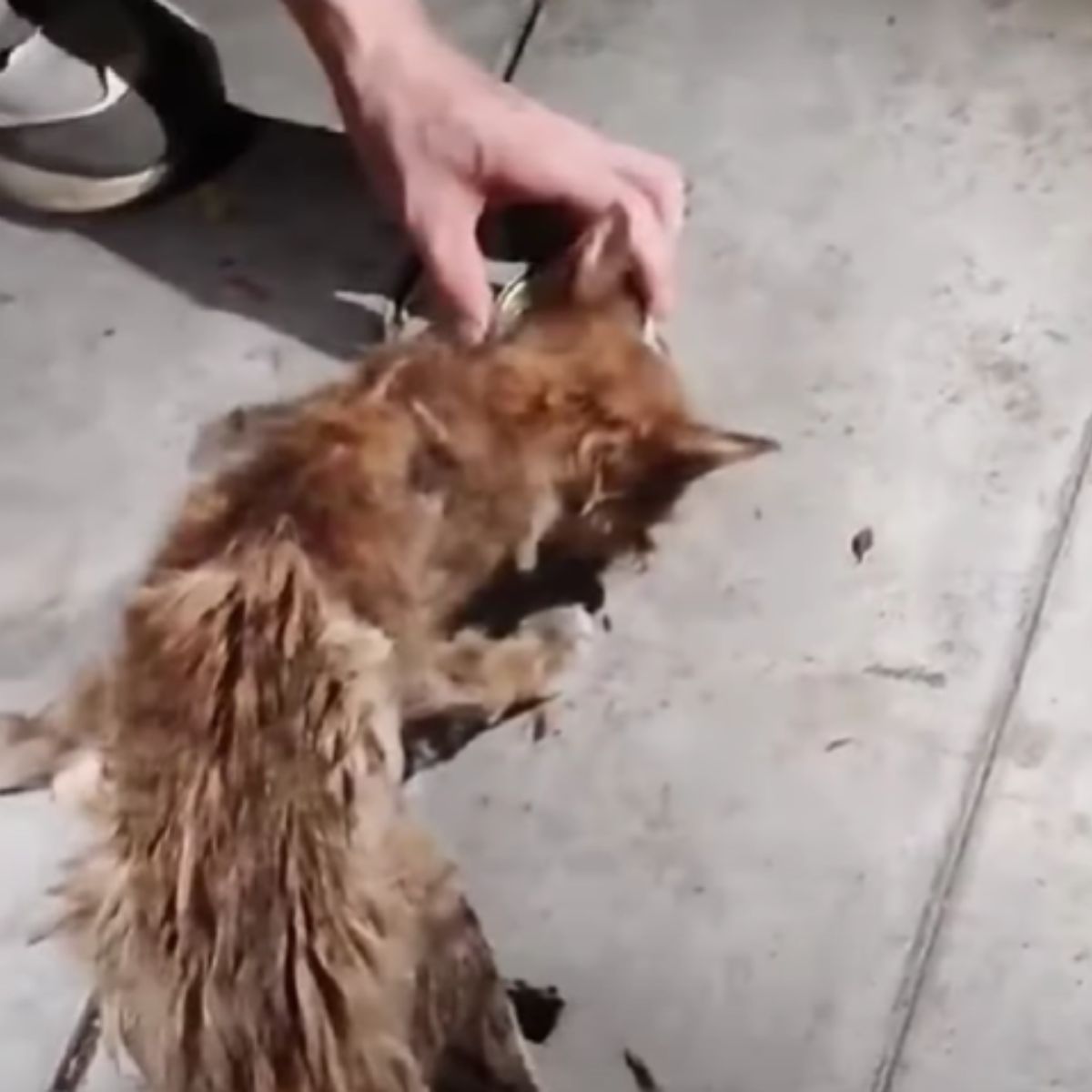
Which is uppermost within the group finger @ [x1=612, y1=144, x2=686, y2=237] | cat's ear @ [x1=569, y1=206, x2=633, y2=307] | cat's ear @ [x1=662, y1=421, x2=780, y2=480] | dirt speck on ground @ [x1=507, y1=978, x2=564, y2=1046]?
finger @ [x1=612, y1=144, x2=686, y2=237]

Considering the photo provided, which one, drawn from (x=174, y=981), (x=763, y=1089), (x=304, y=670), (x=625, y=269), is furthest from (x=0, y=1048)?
(x=625, y=269)

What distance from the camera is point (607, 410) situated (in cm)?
117

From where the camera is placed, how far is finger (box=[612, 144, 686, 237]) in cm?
120

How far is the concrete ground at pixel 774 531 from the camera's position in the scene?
40.8 inches

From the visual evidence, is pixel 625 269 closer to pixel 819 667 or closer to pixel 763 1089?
pixel 819 667

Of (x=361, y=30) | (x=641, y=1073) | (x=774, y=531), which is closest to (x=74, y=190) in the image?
(x=361, y=30)

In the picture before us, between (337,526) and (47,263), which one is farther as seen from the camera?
(47,263)

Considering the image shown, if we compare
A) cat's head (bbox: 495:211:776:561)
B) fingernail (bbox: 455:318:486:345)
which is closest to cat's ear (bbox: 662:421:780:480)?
cat's head (bbox: 495:211:776:561)

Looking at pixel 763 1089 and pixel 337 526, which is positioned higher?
pixel 337 526

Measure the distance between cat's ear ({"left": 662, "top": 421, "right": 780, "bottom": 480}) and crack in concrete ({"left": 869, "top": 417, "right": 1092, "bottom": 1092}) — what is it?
14 centimetres

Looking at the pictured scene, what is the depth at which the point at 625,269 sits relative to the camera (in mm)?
1191

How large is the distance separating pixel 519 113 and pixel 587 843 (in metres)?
0.35

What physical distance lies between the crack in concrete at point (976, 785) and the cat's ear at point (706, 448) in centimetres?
14

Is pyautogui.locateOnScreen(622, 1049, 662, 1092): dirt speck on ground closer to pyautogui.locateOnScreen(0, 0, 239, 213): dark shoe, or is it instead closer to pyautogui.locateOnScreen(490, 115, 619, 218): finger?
pyautogui.locateOnScreen(490, 115, 619, 218): finger
